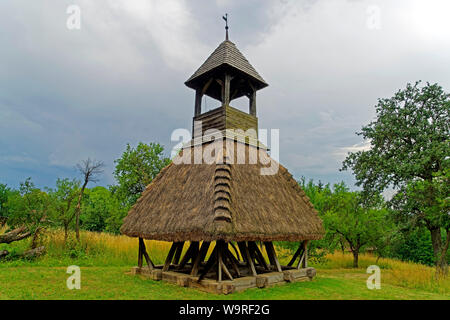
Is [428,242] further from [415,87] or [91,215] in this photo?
[91,215]

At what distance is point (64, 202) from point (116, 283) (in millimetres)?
8975

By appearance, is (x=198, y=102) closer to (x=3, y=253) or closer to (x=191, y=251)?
(x=191, y=251)

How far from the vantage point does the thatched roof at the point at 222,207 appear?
7594 millimetres

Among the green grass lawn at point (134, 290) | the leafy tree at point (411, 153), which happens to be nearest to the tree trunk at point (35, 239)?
the green grass lawn at point (134, 290)

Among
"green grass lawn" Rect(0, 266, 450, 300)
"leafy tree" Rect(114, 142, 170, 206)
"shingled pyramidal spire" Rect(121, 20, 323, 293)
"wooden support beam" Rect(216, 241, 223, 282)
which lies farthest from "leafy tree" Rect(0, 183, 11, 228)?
"wooden support beam" Rect(216, 241, 223, 282)

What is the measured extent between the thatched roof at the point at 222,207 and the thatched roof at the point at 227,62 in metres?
3.36

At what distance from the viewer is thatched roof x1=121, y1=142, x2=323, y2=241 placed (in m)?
7.59

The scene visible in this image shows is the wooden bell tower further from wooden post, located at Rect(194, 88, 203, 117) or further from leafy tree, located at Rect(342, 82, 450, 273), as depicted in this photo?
leafy tree, located at Rect(342, 82, 450, 273)

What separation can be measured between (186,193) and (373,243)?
1472 cm

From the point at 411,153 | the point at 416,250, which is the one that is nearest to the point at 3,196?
the point at 411,153

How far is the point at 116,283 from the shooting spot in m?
9.09

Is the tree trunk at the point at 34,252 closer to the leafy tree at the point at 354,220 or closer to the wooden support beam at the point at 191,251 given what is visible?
the wooden support beam at the point at 191,251

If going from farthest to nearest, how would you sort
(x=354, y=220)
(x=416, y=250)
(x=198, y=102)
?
1. (x=416, y=250)
2. (x=354, y=220)
3. (x=198, y=102)
